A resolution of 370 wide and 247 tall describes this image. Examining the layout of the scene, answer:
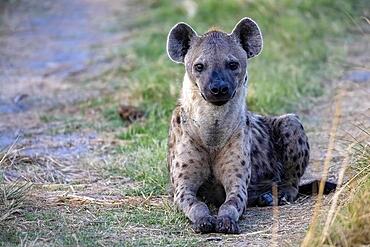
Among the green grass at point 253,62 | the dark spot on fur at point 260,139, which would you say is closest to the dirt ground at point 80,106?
the green grass at point 253,62

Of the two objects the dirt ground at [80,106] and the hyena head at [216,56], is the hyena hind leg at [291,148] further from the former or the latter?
the hyena head at [216,56]

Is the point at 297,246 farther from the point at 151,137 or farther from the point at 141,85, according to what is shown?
the point at 141,85

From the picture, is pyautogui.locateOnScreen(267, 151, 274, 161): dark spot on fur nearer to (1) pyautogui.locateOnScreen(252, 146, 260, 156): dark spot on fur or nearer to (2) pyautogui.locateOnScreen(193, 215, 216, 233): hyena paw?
(1) pyautogui.locateOnScreen(252, 146, 260, 156): dark spot on fur

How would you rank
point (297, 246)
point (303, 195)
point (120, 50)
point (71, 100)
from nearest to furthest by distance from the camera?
point (297, 246) → point (303, 195) → point (71, 100) → point (120, 50)

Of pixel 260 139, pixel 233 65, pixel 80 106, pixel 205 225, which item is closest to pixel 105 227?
pixel 205 225

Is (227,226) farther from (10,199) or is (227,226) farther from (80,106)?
(80,106)

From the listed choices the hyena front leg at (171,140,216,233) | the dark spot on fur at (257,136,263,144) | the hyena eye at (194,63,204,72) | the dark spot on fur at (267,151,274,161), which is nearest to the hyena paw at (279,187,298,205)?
the dark spot on fur at (267,151,274,161)

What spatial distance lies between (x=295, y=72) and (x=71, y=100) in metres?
2.00

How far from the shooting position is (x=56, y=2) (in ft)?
51.0

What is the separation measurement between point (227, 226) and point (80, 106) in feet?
13.3

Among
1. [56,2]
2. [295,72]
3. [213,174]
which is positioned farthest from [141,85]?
[56,2]

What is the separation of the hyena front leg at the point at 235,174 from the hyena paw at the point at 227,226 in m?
0.18

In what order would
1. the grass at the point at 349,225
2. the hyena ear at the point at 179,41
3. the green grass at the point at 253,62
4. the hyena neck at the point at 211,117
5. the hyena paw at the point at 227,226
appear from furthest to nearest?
the green grass at the point at 253,62
the hyena ear at the point at 179,41
the hyena neck at the point at 211,117
the hyena paw at the point at 227,226
the grass at the point at 349,225

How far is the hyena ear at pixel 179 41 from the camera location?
233 inches
